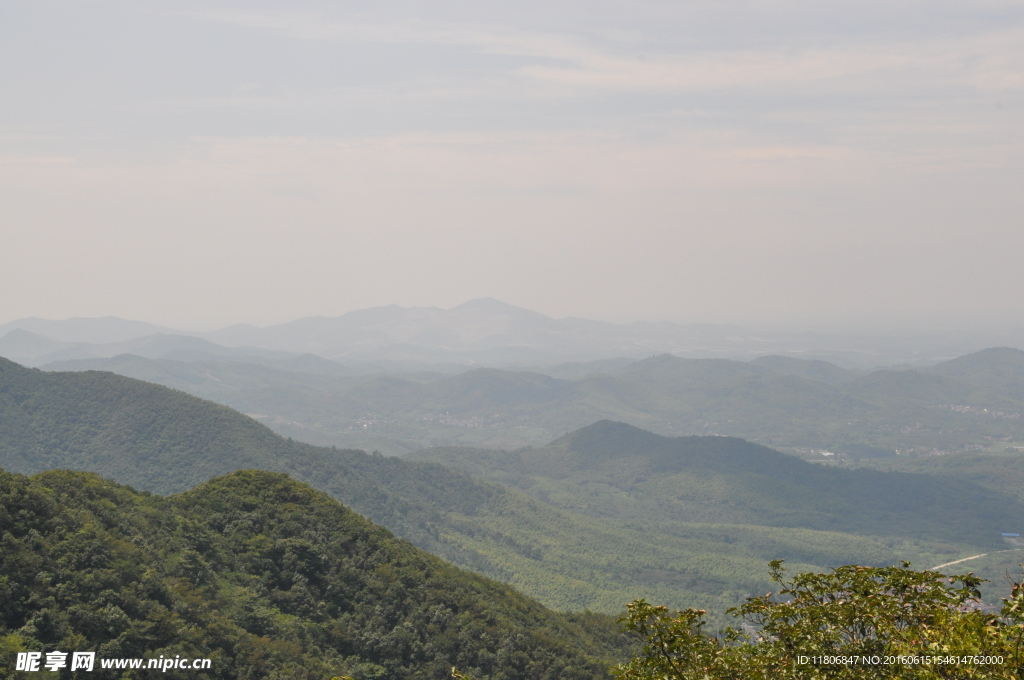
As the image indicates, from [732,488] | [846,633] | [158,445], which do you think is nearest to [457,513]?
[158,445]

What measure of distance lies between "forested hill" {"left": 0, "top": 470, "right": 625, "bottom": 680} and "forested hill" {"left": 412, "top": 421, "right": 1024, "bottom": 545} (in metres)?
101

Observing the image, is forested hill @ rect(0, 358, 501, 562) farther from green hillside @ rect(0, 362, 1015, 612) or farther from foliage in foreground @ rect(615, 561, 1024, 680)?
foliage in foreground @ rect(615, 561, 1024, 680)

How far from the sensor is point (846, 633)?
56.7ft

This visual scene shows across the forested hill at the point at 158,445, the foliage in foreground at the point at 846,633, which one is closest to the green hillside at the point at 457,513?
the forested hill at the point at 158,445

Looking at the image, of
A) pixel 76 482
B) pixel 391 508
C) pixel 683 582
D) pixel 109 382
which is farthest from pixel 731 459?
pixel 76 482

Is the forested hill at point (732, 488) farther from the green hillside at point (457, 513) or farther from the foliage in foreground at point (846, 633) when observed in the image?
the foliage in foreground at point (846, 633)

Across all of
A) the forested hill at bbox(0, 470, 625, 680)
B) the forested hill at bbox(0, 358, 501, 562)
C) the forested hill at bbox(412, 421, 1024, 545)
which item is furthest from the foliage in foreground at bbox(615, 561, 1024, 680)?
the forested hill at bbox(412, 421, 1024, 545)

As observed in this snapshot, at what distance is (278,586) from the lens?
4578 centimetres

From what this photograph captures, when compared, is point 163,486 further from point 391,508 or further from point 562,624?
point 562,624

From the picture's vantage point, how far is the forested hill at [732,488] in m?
148

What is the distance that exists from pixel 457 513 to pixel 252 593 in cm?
8260

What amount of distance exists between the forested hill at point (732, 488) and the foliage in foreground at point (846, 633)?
438 feet

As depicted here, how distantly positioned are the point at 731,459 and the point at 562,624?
443 feet

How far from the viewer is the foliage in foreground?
14.3m
